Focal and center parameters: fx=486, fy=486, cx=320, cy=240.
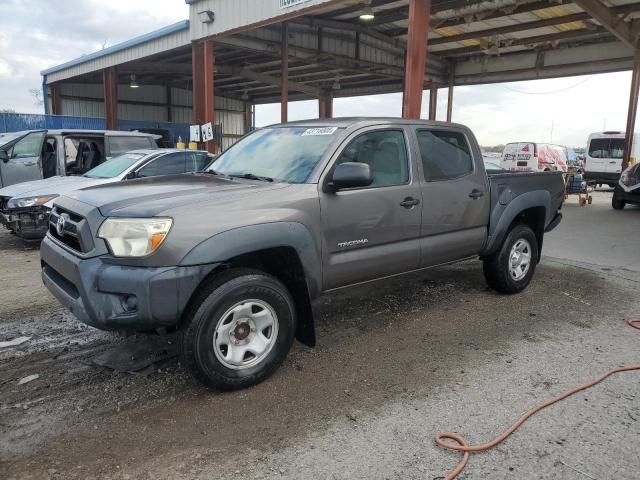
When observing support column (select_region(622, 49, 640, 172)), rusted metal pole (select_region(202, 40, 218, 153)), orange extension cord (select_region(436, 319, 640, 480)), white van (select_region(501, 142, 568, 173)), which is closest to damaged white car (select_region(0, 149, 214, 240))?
orange extension cord (select_region(436, 319, 640, 480))

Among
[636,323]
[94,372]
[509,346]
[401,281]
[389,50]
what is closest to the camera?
Result: [94,372]

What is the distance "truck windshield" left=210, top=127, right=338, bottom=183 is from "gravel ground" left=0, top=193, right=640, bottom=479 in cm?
145

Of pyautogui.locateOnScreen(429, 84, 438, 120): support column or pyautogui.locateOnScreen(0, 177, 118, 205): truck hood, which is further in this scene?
pyautogui.locateOnScreen(429, 84, 438, 120): support column

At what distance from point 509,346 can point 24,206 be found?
7011 millimetres

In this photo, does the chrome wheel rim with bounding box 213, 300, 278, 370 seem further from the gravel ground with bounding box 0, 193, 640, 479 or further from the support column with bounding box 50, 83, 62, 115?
the support column with bounding box 50, 83, 62, 115

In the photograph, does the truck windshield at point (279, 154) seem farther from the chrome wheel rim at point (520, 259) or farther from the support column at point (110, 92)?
the support column at point (110, 92)

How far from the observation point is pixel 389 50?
66.1 feet

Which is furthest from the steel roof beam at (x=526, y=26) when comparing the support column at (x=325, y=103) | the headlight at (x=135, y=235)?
the headlight at (x=135, y=235)

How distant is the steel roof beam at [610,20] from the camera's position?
12170 millimetres

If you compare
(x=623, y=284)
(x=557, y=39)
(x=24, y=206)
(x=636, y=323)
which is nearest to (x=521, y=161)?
(x=557, y=39)

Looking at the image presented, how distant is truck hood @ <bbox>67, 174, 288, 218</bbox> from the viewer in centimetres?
301

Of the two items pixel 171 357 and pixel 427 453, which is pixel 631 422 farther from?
pixel 171 357

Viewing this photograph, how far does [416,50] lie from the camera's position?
30.2 feet

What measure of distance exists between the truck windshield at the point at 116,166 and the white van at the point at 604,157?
776 inches
